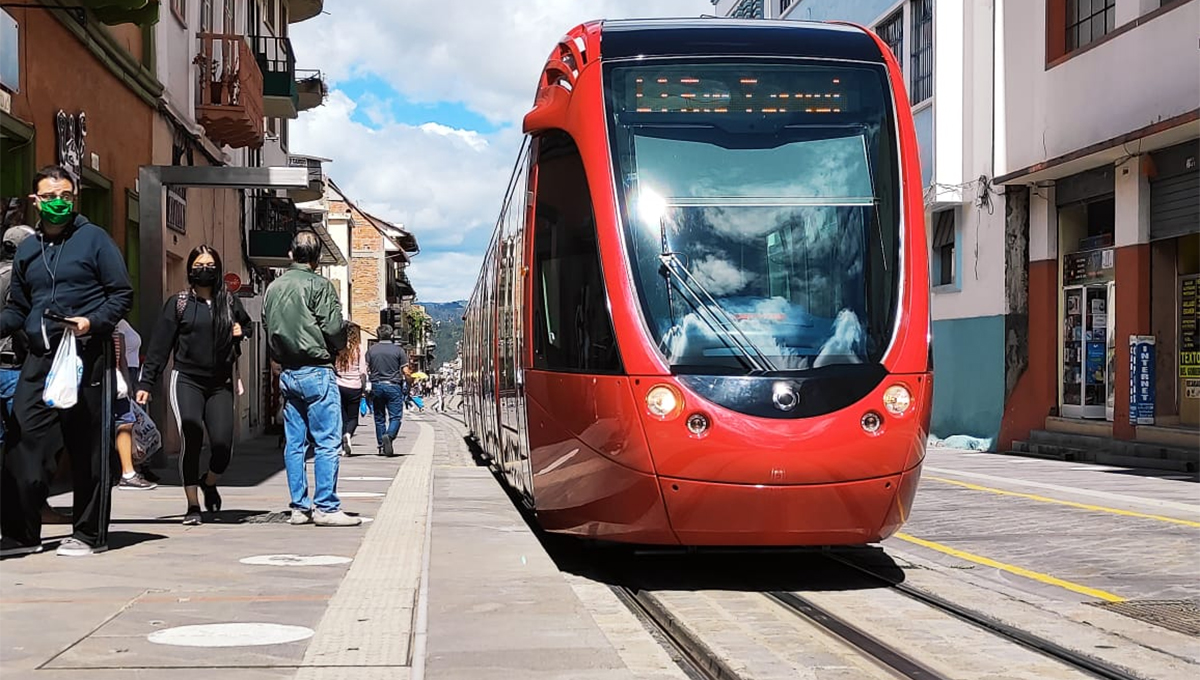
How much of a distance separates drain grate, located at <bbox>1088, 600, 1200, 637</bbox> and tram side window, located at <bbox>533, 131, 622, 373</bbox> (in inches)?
103

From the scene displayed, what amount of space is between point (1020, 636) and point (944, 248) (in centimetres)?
2437

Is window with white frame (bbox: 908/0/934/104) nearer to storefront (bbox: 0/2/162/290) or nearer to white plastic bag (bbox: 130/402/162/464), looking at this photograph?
storefront (bbox: 0/2/162/290)

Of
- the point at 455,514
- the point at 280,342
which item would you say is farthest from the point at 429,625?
the point at 455,514

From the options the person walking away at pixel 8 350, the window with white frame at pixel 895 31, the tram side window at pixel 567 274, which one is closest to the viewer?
the tram side window at pixel 567 274

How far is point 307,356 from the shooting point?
9508 mm

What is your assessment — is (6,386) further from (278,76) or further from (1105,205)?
(278,76)

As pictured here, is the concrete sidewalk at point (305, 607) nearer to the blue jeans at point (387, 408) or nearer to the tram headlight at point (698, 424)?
the tram headlight at point (698, 424)

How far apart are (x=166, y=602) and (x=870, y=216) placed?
398 centimetres

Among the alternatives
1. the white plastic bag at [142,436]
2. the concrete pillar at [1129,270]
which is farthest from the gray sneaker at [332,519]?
the concrete pillar at [1129,270]

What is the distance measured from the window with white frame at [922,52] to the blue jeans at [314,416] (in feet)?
69.4

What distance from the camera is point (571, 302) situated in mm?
7941

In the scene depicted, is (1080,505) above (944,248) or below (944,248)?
below

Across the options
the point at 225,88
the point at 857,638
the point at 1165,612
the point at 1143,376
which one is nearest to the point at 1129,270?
the point at 1143,376

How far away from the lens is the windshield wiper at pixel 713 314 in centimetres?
721
